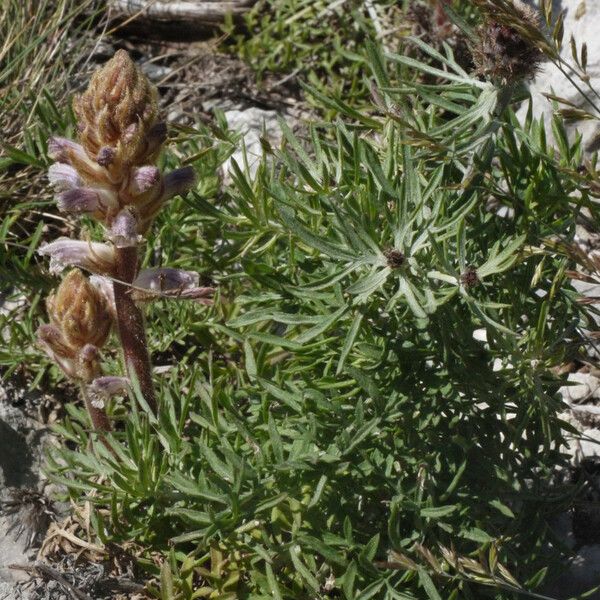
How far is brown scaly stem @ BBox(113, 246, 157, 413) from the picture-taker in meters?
2.84

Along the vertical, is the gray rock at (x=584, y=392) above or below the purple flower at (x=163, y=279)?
below

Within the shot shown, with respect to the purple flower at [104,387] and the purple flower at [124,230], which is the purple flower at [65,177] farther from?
the purple flower at [104,387]

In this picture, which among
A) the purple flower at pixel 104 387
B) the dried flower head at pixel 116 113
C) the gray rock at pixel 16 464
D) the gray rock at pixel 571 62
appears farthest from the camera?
the gray rock at pixel 571 62

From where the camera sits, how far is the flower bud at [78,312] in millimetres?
2818

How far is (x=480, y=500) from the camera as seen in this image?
2875mm

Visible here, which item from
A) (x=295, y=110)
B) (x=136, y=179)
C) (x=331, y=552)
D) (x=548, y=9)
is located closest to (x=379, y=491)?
(x=331, y=552)

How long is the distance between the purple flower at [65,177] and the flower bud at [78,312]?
0.81 feet

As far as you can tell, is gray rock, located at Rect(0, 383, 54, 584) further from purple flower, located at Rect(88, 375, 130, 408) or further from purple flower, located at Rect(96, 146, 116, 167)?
purple flower, located at Rect(96, 146, 116, 167)

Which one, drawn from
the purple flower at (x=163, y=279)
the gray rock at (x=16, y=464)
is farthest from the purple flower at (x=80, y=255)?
the gray rock at (x=16, y=464)

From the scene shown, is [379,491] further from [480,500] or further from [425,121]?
[425,121]

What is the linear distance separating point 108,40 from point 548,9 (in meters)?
3.07

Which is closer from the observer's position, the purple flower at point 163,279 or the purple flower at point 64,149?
the purple flower at point 64,149

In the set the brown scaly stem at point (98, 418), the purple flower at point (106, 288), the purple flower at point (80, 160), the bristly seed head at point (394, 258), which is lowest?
the brown scaly stem at point (98, 418)

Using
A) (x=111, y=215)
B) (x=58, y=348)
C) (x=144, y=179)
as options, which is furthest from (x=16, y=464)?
(x=144, y=179)
